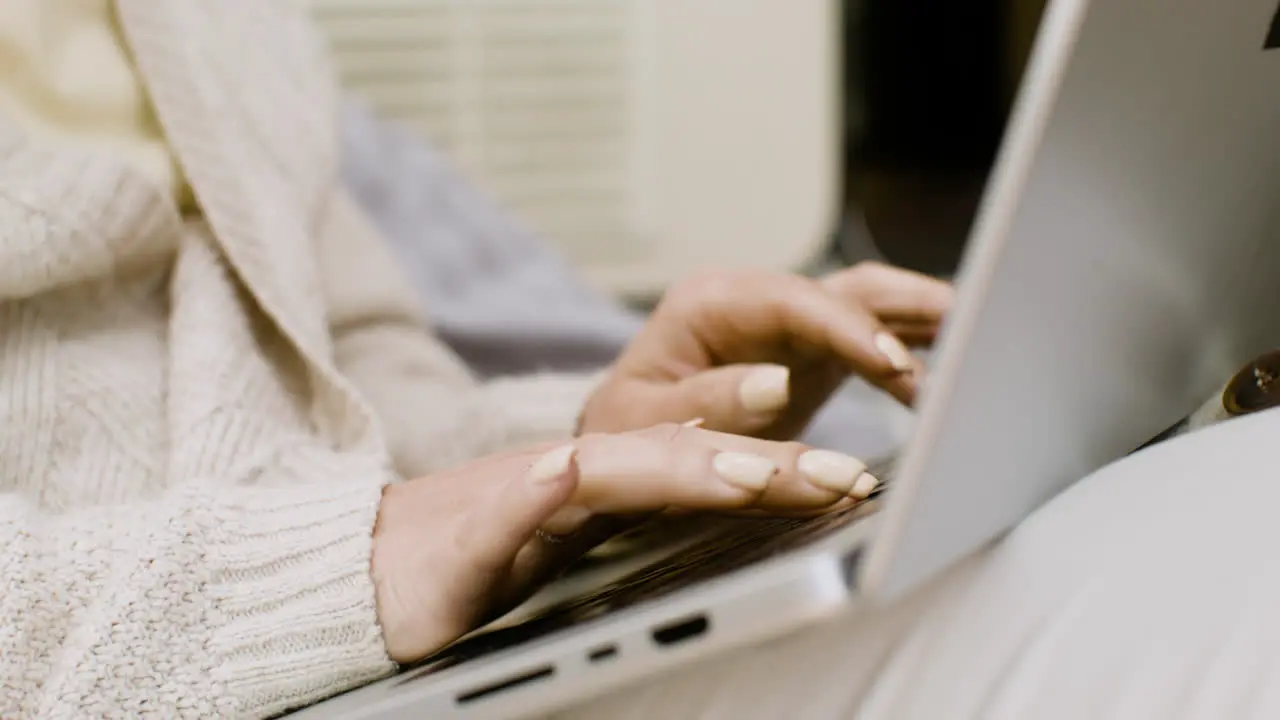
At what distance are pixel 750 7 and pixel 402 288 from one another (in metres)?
0.86

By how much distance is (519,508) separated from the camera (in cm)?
38

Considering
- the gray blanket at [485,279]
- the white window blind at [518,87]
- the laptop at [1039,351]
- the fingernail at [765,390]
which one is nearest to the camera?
the laptop at [1039,351]

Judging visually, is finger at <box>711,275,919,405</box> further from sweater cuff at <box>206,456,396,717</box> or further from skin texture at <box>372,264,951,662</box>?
sweater cuff at <box>206,456,396,717</box>

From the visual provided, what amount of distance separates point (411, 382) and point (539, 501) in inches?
Answer: 15.6

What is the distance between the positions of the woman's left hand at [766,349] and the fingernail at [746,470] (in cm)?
12

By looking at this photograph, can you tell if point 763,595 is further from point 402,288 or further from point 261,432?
point 402,288

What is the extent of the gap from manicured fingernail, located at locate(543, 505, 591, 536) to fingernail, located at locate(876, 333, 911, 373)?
0.17 m

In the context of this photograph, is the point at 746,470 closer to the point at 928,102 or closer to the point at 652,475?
the point at 652,475

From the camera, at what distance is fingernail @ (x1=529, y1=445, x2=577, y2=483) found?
381 millimetres

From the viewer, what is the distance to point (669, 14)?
145 centimetres

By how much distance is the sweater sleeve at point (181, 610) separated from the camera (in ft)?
1.28

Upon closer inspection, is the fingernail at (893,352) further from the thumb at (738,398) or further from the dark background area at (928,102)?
the dark background area at (928,102)

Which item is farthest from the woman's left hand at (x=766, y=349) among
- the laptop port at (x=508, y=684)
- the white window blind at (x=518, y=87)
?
the white window blind at (x=518, y=87)

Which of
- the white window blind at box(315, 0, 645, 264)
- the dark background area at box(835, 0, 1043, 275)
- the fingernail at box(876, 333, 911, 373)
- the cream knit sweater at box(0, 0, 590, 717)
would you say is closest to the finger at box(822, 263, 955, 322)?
the fingernail at box(876, 333, 911, 373)
